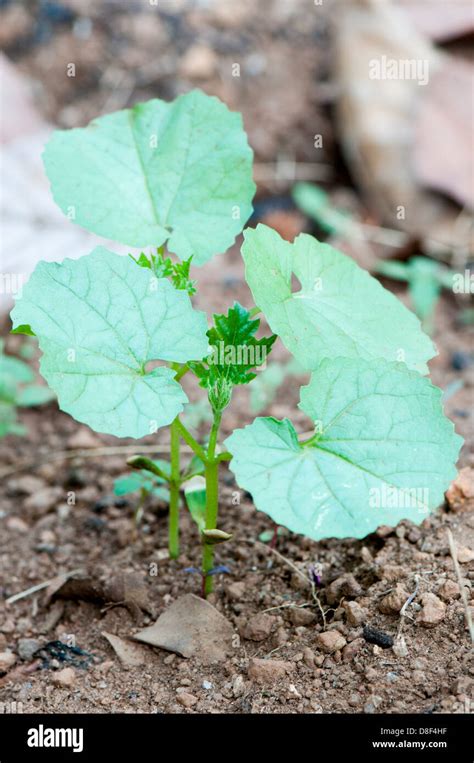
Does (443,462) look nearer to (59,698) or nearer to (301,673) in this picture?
(301,673)

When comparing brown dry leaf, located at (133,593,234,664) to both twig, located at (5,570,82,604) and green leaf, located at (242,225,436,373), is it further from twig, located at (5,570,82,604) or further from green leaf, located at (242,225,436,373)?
green leaf, located at (242,225,436,373)

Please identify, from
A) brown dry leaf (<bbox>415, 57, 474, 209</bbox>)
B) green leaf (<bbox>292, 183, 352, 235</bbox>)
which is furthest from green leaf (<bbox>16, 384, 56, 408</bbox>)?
brown dry leaf (<bbox>415, 57, 474, 209</bbox>)

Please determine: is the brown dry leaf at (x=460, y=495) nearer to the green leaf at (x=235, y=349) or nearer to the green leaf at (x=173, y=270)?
the green leaf at (x=235, y=349)

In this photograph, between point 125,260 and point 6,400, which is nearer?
point 125,260

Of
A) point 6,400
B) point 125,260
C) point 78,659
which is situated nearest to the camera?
point 125,260

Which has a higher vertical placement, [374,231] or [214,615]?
[374,231]

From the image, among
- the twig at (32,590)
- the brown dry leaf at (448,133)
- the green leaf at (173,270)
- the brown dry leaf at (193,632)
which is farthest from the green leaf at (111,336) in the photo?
the brown dry leaf at (448,133)
